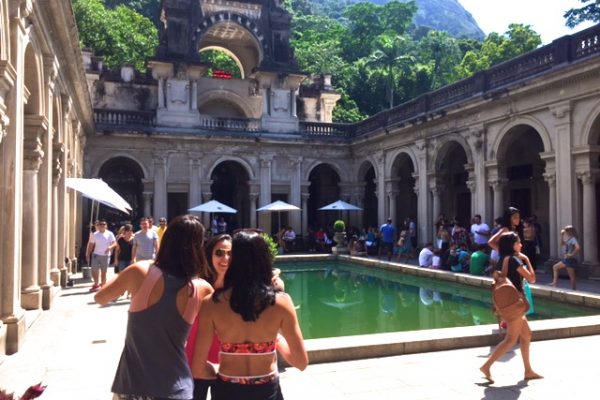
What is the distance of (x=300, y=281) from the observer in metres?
15.4

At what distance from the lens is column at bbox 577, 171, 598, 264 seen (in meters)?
13.8

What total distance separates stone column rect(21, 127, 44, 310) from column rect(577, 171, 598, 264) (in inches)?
482

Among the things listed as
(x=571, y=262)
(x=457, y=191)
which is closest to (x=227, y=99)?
(x=457, y=191)

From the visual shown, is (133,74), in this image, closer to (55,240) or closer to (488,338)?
(55,240)

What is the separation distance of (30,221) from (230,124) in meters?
16.3

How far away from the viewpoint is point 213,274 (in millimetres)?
3648

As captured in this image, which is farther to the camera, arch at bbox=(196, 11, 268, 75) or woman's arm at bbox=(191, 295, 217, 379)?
arch at bbox=(196, 11, 268, 75)

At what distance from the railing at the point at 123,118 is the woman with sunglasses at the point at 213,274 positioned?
2038 centimetres

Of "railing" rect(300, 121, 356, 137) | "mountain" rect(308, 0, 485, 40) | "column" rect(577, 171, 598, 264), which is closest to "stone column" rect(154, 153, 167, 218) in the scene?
"railing" rect(300, 121, 356, 137)

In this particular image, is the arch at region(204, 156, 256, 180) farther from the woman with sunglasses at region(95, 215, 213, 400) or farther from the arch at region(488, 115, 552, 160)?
the woman with sunglasses at region(95, 215, 213, 400)

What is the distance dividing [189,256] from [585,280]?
12.8 metres

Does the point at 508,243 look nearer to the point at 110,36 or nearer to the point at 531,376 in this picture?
the point at 531,376

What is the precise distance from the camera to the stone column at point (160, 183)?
23.2 m

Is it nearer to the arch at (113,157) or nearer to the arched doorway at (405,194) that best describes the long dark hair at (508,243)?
the arched doorway at (405,194)
